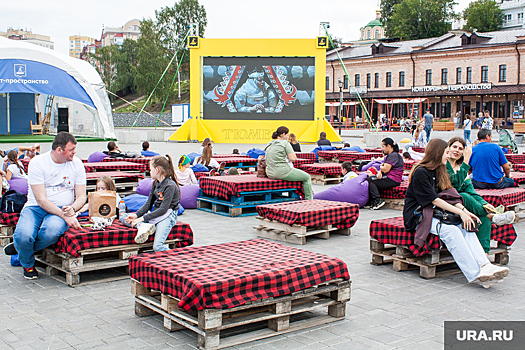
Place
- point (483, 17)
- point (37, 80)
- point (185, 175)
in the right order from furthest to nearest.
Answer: point (483, 17)
point (37, 80)
point (185, 175)

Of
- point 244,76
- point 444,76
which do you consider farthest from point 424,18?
point 244,76

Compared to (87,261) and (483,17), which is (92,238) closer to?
(87,261)

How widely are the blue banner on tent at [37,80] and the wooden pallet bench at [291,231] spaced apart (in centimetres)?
2638

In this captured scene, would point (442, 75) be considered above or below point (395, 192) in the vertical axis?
above

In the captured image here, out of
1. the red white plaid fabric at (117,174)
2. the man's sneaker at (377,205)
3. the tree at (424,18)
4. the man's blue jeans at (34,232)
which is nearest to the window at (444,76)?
the tree at (424,18)

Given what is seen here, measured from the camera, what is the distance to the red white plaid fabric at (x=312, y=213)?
28.3ft

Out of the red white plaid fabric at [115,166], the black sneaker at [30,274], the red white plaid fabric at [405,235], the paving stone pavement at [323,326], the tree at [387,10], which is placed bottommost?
the paving stone pavement at [323,326]

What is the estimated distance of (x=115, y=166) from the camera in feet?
47.1

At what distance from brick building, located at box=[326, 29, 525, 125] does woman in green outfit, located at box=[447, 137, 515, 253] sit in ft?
178

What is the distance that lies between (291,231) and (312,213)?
0.43m

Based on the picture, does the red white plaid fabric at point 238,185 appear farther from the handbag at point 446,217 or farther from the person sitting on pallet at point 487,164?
the handbag at point 446,217

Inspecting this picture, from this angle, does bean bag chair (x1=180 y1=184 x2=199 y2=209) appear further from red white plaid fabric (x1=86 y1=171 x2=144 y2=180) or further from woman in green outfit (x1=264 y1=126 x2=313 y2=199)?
red white plaid fabric (x1=86 y1=171 x2=144 y2=180)

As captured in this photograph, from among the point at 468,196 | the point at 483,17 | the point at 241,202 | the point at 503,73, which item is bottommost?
the point at 241,202

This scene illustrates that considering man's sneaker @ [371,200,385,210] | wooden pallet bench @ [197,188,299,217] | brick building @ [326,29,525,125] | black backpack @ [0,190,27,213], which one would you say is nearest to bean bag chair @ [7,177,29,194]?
black backpack @ [0,190,27,213]
